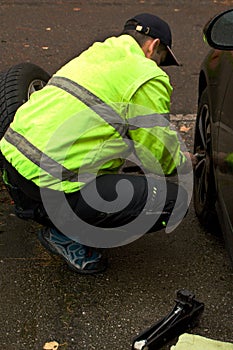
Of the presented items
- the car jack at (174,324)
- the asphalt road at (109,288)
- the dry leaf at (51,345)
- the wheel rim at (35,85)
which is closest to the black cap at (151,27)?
the wheel rim at (35,85)

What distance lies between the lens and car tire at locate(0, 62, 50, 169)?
4.61m

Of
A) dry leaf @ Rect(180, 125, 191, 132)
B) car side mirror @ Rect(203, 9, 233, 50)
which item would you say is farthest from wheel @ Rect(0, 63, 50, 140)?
car side mirror @ Rect(203, 9, 233, 50)

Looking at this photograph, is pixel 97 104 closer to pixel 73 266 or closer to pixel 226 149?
pixel 226 149

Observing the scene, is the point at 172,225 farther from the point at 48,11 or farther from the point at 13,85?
the point at 48,11

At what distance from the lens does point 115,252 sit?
14.3 ft

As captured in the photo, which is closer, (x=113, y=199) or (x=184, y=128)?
(x=113, y=199)

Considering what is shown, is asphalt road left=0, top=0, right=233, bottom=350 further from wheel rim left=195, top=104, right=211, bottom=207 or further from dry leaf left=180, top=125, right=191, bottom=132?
dry leaf left=180, top=125, right=191, bottom=132

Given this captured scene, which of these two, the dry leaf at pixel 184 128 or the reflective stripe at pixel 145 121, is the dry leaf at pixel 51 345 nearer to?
the reflective stripe at pixel 145 121

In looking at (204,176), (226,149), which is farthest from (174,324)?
(204,176)

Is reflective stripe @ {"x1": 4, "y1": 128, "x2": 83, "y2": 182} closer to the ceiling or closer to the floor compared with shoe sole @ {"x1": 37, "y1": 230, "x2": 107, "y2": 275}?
closer to the ceiling

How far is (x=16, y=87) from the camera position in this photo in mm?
4797

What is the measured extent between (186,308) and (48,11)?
630cm

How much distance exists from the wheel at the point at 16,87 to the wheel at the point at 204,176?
44.3 inches

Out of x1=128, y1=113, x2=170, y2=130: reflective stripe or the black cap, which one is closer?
x1=128, y1=113, x2=170, y2=130: reflective stripe
